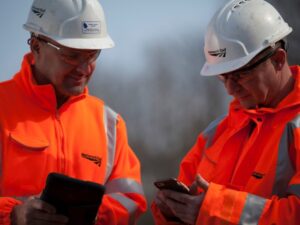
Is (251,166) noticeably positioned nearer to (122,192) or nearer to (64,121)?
(122,192)

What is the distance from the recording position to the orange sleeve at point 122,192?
14.2ft

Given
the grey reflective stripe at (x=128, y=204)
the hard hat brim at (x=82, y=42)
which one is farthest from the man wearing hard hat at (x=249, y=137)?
the hard hat brim at (x=82, y=42)

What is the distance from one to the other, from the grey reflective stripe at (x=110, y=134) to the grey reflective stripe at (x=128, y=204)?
0.21m

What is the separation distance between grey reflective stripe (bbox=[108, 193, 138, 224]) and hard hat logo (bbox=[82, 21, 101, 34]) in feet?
4.05

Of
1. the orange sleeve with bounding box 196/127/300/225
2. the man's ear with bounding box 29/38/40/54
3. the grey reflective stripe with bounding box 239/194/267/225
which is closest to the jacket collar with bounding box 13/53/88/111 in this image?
the man's ear with bounding box 29/38/40/54

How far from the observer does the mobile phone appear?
12.8ft

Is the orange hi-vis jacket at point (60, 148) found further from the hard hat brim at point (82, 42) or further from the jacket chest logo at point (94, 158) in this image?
the hard hat brim at point (82, 42)

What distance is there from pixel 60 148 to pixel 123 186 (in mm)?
535

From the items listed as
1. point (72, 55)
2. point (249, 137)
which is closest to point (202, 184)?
point (249, 137)

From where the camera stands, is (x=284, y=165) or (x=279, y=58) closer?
(x=284, y=165)

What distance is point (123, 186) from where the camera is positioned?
14.8ft

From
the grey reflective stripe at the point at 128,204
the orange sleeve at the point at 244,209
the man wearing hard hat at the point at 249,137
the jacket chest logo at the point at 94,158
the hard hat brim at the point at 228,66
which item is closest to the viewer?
the orange sleeve at the point at 244,209

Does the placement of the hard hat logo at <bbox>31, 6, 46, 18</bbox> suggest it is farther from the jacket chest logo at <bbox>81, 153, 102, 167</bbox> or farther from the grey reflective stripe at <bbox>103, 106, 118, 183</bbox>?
the jacket chest logo at <bbox>81, 153, 102, 167</bbox>

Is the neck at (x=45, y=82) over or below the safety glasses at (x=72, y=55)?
A: below
